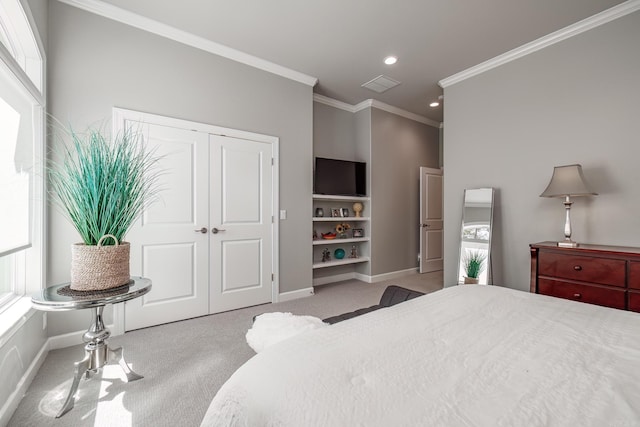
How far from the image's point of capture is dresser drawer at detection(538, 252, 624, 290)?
2080 millimetres

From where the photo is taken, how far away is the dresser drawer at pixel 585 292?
2.07 m

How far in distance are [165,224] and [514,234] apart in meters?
3.68

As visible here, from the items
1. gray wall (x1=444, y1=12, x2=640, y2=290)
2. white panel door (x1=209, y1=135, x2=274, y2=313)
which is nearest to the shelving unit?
white panel door (x1=209, y1=135, x2=274, y2=313)

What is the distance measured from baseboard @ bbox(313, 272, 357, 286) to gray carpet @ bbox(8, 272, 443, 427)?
4.93 ft

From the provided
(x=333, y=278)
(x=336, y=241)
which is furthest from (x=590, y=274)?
(x=333, y=278)

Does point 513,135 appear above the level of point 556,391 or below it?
above

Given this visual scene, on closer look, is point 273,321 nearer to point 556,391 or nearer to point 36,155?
point 556,391

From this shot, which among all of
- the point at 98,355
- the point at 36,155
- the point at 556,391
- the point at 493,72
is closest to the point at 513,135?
the point at 493,72

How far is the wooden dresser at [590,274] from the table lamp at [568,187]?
0.14 metres

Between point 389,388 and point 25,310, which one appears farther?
point 25,310

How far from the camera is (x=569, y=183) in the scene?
2.44 metres

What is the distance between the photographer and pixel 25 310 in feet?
5.69

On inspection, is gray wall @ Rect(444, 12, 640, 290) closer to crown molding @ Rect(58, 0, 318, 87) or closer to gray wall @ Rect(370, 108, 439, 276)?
gray wall @ Rect(370, 108, 439, 276)

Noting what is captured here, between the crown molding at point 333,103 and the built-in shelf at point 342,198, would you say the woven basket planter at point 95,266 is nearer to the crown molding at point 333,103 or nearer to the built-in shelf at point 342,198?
the built-in shelf at point 342,198
